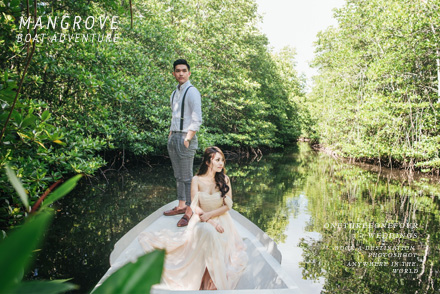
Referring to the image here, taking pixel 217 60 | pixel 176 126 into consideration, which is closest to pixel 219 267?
pixel 176 126

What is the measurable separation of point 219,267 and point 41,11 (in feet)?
14.1

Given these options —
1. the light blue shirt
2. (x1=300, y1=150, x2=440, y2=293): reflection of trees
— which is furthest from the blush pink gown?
(x1=300, y1=150, x2=440, y2=293): reflection of trees

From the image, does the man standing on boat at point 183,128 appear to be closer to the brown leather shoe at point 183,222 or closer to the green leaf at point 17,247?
the brown leather shoe at point 183,222

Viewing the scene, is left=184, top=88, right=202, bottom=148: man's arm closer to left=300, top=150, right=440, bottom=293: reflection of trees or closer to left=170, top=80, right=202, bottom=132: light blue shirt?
left=170, top=80, right=202, bottom=132: light blue shirt

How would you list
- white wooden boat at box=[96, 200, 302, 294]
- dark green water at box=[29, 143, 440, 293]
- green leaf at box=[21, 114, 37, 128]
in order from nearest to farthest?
1. green leaf at box=[21, 114, 37, 128]
2. white wooden boat at box=[96, 200, 302, 294]
3. dark green water at box=[29, 143, 440, 293]

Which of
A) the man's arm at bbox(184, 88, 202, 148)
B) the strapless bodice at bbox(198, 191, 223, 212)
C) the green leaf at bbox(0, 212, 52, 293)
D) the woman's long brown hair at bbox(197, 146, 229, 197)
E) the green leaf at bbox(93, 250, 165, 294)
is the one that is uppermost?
the man's arm at bbox(184, 88, 202, 148)

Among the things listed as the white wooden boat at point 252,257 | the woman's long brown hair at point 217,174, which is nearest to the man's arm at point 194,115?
the woman's long brown hair at point 217,174

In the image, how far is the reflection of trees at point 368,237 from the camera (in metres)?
3.91

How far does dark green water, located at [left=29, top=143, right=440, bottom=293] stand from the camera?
3.89 meters

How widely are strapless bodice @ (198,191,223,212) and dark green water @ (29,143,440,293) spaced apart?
4.58 ft

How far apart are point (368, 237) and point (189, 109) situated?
13.9 ft

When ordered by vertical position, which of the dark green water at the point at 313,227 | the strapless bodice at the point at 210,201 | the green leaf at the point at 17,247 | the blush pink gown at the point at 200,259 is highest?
the green leaf at the point at 17,247

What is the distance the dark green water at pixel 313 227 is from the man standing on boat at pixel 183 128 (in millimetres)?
1362

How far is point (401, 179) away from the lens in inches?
441
